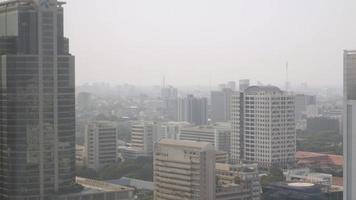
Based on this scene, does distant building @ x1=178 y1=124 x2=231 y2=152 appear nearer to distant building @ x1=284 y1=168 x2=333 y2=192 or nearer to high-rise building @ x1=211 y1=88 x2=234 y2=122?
high-rise building @ x1=211 y1=88 x2=234 y2=122

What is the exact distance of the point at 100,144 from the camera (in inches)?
431

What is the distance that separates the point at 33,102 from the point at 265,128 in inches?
258

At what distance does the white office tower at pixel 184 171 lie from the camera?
6.91 m

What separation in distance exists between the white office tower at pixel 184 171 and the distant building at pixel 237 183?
298mm

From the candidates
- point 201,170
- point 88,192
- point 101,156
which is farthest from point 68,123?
point 101,156

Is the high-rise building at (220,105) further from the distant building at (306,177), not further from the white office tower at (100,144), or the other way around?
the distant building at (306,177)

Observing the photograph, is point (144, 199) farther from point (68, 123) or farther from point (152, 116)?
point (152, 116)

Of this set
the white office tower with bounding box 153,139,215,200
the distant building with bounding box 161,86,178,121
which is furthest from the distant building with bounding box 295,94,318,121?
the white office tower with bounding box 153,139,215,200

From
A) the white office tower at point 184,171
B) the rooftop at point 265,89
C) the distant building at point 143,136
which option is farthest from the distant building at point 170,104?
the white office tower at point 184,171

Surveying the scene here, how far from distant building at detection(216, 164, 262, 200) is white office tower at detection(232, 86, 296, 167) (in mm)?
2652

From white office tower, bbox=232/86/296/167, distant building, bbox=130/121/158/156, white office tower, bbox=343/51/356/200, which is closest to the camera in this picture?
white office tower, bbox=343/51/356/200

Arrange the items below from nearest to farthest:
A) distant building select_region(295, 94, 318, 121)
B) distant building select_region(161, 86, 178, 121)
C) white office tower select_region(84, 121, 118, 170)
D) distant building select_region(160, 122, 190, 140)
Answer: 1. white office tower select_region(84, 121, 118, 170)
2. distant building select_region(160, 122, 190, 140)
3. distant building select_region(295, 94, 318, 121)
4. distant building select_region(161, 86, 178, 121)

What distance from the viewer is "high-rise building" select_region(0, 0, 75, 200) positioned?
5.33 m

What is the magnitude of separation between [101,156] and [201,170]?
13.7 feet
